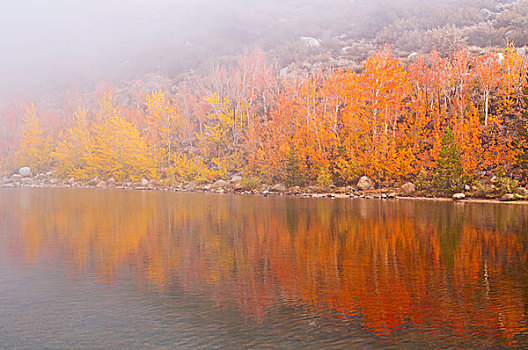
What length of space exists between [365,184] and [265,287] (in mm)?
35815

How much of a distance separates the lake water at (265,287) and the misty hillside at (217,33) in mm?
58704

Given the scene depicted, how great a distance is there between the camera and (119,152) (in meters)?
70.4

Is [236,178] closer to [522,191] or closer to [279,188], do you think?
[279,188]

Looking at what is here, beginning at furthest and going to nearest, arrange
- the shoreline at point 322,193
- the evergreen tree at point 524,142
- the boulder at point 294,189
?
→ the boulder at point 294,189, the shoreline at point 322,193, the evergreen tree at point 524,142

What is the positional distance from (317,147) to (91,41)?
119715 millimetres

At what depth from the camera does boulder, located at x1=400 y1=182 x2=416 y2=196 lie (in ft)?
134

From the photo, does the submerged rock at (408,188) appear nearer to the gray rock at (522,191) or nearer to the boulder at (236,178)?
the gray rock at (522,191)

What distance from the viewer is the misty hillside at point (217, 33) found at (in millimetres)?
78125

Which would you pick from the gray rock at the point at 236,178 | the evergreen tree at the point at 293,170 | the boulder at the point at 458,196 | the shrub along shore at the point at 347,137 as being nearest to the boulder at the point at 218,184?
the shrub along shore at the point at 347,137

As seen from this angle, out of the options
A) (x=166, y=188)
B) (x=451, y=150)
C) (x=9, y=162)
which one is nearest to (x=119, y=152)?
(x=166, y=188)

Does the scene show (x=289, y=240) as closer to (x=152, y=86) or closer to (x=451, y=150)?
(x=451, y=150)

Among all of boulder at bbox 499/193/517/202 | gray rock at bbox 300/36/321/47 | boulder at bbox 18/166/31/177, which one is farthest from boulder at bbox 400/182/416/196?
boulder at bbox 18/166/31/177

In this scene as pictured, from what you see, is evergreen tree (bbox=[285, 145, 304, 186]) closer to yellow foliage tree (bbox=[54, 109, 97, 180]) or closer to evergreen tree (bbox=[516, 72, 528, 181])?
evergreen tree (bbox=[516, 72, 528, 181])

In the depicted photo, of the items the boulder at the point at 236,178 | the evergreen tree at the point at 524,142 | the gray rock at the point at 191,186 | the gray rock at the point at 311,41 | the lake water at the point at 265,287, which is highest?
the gray rock at the point at 311,41
